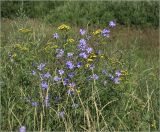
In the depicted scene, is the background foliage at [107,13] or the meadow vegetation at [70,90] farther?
the background foliage at [107,13]

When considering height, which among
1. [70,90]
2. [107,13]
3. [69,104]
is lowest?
[69,104]

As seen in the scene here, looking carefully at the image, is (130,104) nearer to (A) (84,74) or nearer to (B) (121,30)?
(A) (84,74)

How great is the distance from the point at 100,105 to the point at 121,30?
6.28m

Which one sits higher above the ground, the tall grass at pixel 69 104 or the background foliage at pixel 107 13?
the background foliage at pixel 107 13

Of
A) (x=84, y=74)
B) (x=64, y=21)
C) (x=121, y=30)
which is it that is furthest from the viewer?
(x=64, y=21)

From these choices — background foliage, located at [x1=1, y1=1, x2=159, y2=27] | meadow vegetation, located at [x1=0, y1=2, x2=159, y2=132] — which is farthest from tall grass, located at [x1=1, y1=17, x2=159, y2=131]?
background foliage, located at [x1=1, y1=1, x2=159, y2=27]

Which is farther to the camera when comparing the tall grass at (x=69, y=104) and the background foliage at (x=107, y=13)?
the background foliage at (x=107, y=13)

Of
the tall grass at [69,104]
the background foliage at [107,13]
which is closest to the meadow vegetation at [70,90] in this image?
the tall grass at [69,104]

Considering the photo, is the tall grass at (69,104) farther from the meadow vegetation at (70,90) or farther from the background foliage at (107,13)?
the background foliage at (107,13)

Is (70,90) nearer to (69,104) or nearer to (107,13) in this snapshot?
(69,104)

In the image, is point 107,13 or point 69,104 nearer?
point 69,104

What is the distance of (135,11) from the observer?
35.3 ft

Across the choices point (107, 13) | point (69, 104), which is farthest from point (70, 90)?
point (107, 13)

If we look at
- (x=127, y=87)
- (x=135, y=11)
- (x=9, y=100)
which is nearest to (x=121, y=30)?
(x=135, y=11)
